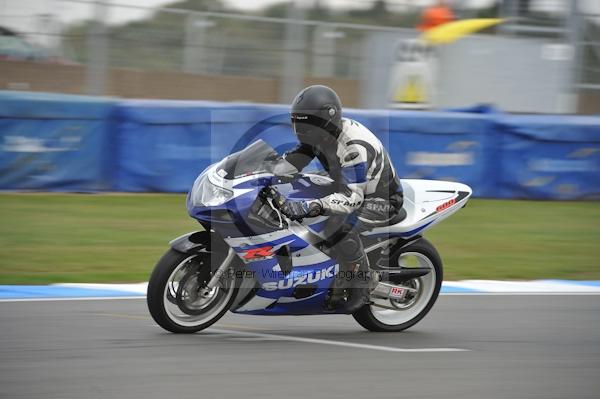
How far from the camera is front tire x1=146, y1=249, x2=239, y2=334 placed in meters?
5.80

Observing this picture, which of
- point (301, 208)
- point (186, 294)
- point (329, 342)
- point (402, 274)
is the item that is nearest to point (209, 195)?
point (301, 208)

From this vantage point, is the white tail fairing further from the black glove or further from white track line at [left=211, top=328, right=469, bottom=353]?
white track line at [left=211, top=328, right=469, bottom=353]

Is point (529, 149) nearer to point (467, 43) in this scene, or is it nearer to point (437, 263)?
point (467, 43)

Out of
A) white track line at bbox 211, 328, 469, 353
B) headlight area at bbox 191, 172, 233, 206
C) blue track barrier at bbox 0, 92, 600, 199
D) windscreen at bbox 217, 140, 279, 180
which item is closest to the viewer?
headlight area at bbox 191, 172, 233, 206

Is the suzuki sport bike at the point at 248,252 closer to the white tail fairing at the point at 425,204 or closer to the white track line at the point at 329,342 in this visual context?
the white tail fairing at the point at 425,204

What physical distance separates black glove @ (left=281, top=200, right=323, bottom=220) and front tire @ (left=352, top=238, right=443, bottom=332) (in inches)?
39.2

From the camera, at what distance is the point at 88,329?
623 centimetres

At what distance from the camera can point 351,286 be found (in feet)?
20.6

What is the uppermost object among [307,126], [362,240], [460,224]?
[307,126]

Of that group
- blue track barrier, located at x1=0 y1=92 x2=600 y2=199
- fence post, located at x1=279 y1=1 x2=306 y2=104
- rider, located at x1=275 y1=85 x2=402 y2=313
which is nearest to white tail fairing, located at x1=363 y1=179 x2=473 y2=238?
rider, located at x1=275 y1=85 x2=402 y2=313

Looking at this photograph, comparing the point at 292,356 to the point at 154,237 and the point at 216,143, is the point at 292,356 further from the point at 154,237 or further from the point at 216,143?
the point at 216,143

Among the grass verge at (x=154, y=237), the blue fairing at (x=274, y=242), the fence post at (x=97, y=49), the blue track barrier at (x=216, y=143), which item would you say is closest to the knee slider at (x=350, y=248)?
the blue fairing at (x=274, y=242)

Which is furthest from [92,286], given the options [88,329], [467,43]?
[467,43]

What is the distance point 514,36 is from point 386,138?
20.1 ft
